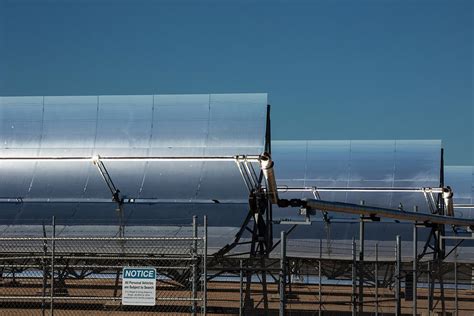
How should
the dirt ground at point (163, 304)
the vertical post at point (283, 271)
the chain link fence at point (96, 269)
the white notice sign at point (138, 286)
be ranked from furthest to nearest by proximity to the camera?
the dirt ground at point (163, 304) < the chain link fence at point (96, 269) < the white notice sign at point (138, 286) < the vertical post at point (283, 271)

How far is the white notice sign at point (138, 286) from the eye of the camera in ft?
57.9

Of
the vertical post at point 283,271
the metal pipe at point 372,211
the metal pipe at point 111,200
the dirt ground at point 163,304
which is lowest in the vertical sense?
the dirt ground at point 163,304

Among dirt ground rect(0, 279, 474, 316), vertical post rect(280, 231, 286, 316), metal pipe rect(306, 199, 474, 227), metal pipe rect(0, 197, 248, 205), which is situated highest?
metal pipe rect(0, 197, 248, 205)

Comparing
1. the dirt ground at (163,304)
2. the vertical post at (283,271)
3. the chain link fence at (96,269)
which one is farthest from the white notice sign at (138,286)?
the dirt ground at (163,304)

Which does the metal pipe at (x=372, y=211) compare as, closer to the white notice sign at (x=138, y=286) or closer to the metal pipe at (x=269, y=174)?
the metal pipe at (x=269, y=174)

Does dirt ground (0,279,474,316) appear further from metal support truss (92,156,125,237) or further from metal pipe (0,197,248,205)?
metal pipe (0,197,248,205)

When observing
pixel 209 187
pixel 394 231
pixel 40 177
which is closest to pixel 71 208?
pixel 40 177

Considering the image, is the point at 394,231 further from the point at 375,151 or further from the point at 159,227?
the point at 159,227

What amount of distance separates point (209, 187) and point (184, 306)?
3.06 meters

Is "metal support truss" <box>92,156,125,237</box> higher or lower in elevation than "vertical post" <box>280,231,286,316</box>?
higher

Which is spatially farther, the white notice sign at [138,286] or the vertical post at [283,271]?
the white notice sign at [138,286]

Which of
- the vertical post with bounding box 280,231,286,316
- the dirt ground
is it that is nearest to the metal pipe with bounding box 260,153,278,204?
the dirt ground

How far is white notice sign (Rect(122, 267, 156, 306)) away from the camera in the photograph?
1766 centimetres

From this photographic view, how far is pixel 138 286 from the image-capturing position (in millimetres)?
17812
